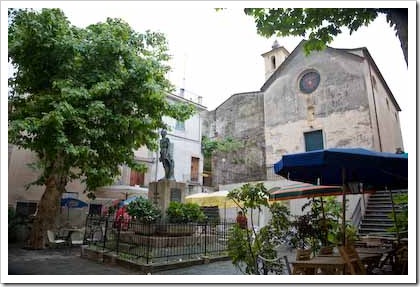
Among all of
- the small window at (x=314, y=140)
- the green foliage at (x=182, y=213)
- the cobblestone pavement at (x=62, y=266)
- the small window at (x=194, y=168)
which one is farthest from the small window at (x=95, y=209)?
the small window at (x=314, y=140)

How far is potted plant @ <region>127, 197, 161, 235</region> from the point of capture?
6.32 m

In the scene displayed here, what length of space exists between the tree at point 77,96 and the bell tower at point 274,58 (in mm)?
14242

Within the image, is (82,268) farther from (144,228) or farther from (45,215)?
(45,215)

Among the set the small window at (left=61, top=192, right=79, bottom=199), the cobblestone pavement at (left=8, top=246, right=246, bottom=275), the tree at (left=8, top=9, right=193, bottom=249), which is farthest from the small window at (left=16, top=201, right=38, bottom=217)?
the cobblestone pavement at (left=8, top=246, right=246, bottom=275)

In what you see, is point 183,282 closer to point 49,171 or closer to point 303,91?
point 49,171

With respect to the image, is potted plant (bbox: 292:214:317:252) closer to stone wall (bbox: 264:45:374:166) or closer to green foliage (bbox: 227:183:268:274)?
green foliage (bbox: 227:183:268:274)

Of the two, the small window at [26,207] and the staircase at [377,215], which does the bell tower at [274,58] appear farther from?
the small window at [26,207]

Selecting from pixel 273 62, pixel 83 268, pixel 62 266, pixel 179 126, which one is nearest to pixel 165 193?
pixel 83 268

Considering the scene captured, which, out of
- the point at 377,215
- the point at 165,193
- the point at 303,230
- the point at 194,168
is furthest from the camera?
the point at 194,168

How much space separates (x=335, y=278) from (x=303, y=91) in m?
10.8

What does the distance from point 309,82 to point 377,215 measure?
243 inches

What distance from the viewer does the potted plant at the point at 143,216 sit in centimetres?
632

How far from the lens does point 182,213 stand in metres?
6.91

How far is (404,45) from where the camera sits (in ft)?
10.3
